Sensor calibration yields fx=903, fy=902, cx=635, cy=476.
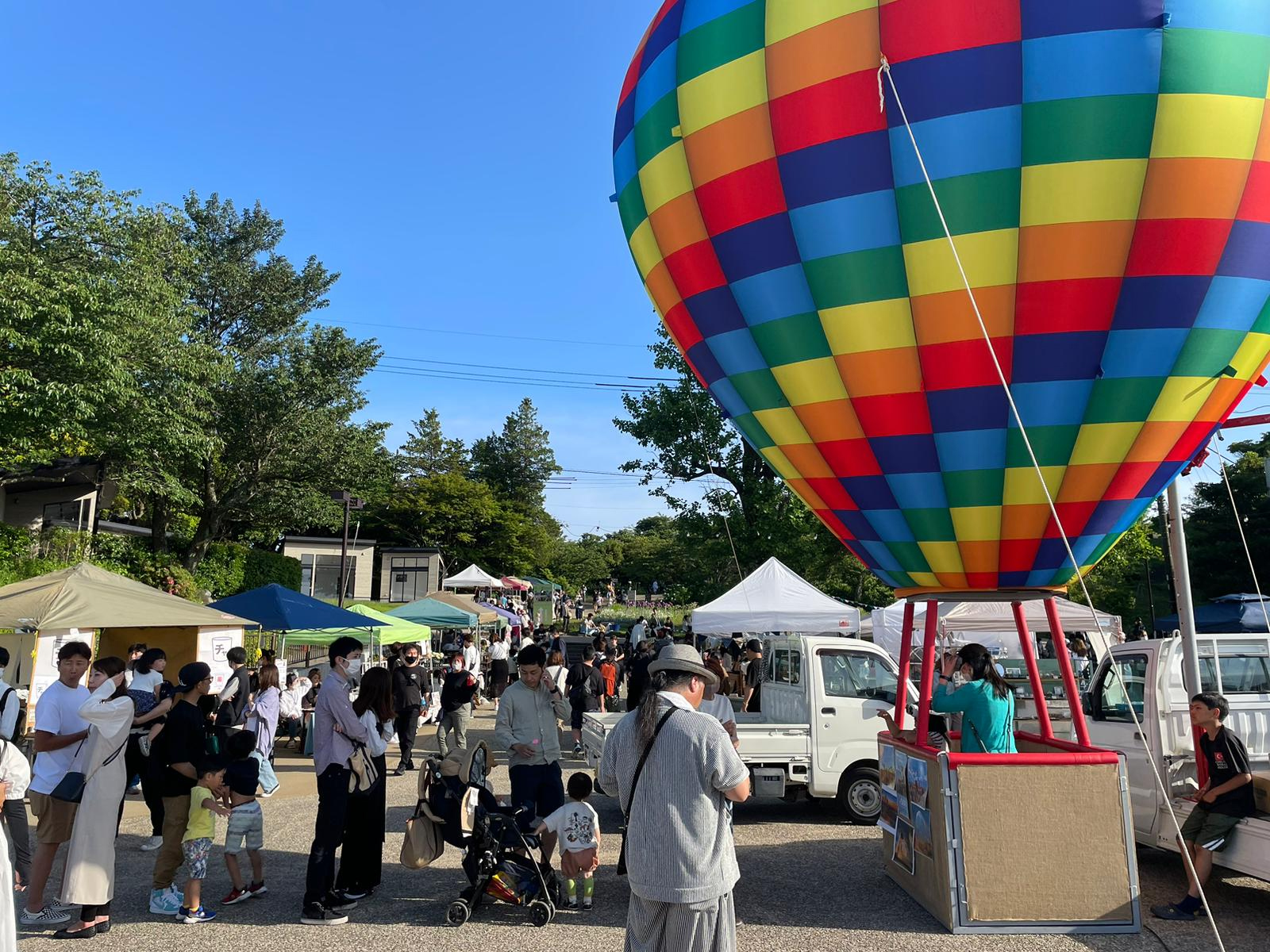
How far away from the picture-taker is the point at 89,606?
11297 mm

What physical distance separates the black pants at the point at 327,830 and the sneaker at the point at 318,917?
0.10 feet

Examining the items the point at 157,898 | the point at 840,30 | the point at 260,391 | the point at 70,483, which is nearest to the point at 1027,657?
the point at 840,30

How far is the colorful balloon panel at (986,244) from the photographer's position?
4.93 meters

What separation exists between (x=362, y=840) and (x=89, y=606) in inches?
290

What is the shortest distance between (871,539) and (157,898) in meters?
5.15

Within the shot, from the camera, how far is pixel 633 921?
346cm

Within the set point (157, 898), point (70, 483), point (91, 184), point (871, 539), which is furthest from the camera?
point (70, 483)

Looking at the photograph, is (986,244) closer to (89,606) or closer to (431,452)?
(89,606)

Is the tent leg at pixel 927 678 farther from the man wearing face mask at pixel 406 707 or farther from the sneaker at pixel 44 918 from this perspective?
the man wearing face mask at pixel 406 707

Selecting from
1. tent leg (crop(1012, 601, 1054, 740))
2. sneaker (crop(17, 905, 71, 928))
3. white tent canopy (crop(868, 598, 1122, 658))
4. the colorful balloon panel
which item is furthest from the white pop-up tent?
sneaker (crop(17, 905, 71, 928))

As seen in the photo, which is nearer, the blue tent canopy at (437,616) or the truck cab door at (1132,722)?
the truck cab door at (1132,722)

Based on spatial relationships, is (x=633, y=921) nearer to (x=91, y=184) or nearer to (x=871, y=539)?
(x=871, y=539)

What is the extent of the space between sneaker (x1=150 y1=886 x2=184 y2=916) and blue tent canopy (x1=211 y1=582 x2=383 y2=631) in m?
7.64

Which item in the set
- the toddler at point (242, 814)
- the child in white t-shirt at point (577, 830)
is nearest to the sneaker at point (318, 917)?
the toddler at point (242, 814)
